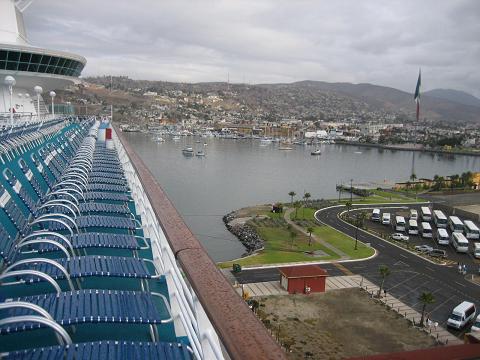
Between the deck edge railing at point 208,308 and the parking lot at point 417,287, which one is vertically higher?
the deck edge railing at point 208,308

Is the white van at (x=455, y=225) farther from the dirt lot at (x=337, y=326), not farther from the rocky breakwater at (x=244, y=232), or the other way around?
the dirt lot at (x=337, y=326)

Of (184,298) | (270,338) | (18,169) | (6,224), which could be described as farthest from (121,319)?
(18,169)

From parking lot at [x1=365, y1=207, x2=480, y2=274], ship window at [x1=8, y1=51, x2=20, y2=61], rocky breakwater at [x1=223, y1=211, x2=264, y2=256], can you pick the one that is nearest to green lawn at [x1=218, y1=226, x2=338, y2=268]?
rocky breakwater at [x1=223, y1=211, x2=264, y2=256]

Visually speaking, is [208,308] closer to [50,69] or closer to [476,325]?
[476,325]

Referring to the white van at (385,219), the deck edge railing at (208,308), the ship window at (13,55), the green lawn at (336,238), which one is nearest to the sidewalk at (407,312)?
the green lawn at (336,238)

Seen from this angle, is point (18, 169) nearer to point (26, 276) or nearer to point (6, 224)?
point (6, 224)
